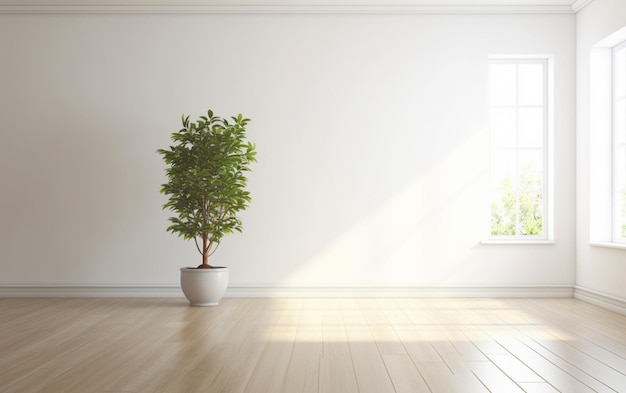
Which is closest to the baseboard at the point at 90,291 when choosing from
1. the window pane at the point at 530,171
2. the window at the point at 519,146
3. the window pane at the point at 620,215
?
the window at the point at 519,146

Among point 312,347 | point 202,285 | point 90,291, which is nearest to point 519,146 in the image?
point 202,285

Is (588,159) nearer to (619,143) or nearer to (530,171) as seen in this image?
(619,143)

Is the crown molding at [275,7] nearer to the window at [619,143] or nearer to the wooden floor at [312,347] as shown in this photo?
the window at [619,143]

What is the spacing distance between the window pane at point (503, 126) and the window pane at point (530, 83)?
185mm

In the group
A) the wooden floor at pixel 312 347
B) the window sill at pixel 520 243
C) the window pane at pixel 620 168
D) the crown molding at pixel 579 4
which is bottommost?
→ the wooden floor at pixel 312 347

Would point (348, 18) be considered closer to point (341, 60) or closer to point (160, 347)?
point (341, 60)

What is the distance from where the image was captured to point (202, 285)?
604 cm

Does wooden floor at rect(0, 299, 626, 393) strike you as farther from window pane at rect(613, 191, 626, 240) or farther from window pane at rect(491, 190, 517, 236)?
window pane at rect(491, 190, 517, 236)

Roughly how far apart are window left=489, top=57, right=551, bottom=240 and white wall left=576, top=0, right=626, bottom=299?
37 centimetres

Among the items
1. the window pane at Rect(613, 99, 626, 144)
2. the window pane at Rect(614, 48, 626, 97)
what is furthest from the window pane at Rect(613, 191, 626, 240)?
the window pane at Rect(614, 48, 626, 97)

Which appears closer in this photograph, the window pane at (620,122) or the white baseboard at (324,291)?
the window pane at (620,122)

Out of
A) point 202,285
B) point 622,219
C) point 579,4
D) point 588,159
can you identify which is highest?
point 579,4

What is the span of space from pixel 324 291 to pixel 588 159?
9.47ft

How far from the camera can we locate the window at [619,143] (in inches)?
240
